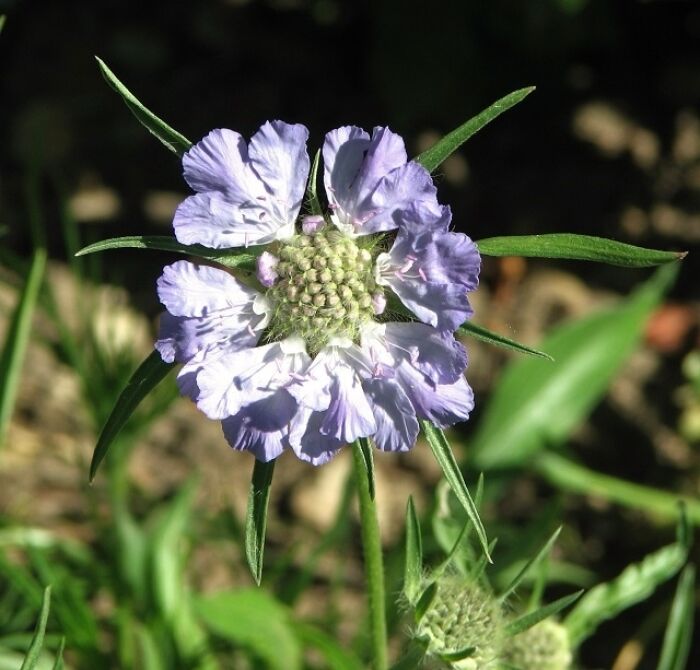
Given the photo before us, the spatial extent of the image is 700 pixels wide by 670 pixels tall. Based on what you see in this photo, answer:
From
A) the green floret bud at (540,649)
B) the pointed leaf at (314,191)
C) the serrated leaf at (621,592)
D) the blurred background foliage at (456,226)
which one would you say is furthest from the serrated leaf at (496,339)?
the blurred background foliage at (456,226)

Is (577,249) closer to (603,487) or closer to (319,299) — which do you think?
(319,299)

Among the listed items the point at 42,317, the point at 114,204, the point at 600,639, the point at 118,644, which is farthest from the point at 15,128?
the point at 600,639

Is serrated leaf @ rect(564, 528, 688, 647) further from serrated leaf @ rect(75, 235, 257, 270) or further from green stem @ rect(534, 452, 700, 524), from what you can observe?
serrated leaf @ rect(75, 235, 257, 270)

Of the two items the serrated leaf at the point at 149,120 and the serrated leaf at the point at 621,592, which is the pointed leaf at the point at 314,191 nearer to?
the serrated leaf at the point at 149,120

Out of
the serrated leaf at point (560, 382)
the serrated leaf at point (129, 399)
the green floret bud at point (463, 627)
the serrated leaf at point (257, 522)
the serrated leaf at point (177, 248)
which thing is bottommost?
the serrated leaf at point (560, 382)

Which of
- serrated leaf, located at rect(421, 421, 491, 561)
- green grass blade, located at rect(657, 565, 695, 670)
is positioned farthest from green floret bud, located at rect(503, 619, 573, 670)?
serrated leaf, located at rect(421, 421, 491, 561)

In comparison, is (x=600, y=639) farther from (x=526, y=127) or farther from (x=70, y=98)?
(x=70, y=98)
